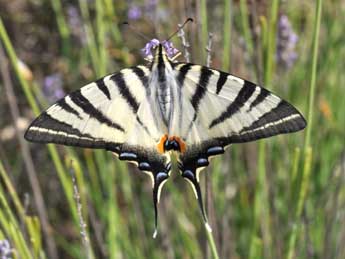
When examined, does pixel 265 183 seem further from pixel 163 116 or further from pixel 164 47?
pixel 164 47

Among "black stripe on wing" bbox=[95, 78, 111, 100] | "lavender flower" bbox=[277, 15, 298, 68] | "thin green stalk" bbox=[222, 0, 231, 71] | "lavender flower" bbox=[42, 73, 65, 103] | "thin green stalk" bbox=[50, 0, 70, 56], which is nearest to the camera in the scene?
"black stripe on wing" bbox=[95, 78, 111, 100]

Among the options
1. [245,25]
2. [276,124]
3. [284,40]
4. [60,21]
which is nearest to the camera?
[276,124]

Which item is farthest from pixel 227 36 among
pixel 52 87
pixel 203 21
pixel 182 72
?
pixel 52 87

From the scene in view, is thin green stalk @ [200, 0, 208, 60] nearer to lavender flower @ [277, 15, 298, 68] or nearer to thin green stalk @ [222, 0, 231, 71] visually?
thin green stalk @ [222, 0, 231, 71]

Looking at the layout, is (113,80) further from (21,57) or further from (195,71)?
(21,57)

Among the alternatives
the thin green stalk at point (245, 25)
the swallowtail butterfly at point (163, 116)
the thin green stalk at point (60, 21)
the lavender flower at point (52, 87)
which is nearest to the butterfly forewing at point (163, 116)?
the swallowtail butterfly at point (163, 116)

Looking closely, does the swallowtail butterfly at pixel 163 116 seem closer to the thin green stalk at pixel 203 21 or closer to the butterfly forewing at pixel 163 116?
the butterfly forewing at pixel 163 116

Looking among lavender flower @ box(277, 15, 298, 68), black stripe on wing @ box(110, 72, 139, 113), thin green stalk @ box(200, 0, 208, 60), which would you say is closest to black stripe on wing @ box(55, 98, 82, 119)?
black stripe on wing @ box(110, 72, 139, 113)

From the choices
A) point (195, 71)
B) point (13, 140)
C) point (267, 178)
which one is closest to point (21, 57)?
point (13, 140)
